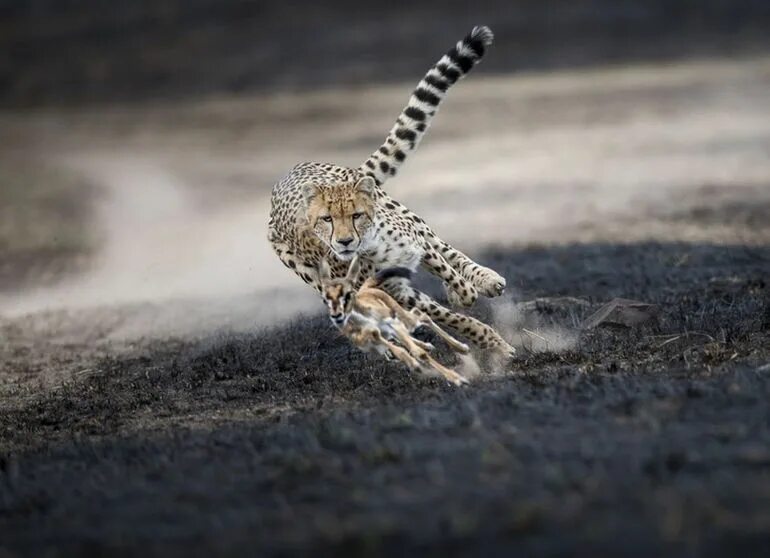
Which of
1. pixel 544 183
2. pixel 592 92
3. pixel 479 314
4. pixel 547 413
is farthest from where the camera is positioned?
pixel 592 92

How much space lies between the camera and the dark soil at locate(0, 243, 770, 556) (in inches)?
169

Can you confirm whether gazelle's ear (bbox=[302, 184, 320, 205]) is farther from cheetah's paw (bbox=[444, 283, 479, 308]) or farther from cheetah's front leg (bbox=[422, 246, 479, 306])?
cheetah's paw (bbox=[444, 283, 479, 308])

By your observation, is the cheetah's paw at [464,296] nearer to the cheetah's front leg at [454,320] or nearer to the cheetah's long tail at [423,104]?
the cheetah's front leg at [454,320]

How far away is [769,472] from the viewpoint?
179 inches

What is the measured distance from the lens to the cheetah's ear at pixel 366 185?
796 centimetres

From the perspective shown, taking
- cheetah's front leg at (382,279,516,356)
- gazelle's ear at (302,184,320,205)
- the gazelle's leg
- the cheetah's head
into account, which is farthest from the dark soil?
gazelle's ear at (302,184,320,205)

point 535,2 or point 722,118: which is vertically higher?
point 535,2

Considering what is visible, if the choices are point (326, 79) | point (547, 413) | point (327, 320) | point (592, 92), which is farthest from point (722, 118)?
point (547, 413)

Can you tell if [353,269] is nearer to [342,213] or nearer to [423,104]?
[342,213]

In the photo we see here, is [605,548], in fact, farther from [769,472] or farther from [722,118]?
[722,118]

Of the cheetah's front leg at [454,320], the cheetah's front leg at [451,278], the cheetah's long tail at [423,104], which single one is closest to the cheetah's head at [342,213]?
the cheetah's front leg at [454,320]

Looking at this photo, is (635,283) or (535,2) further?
(535,2)

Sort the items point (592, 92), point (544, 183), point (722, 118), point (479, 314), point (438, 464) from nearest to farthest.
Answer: point (438, 464), point (479, 314), point (544, 183), point (722, 118), point (592, 92)

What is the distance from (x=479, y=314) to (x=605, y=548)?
5.01 meters
